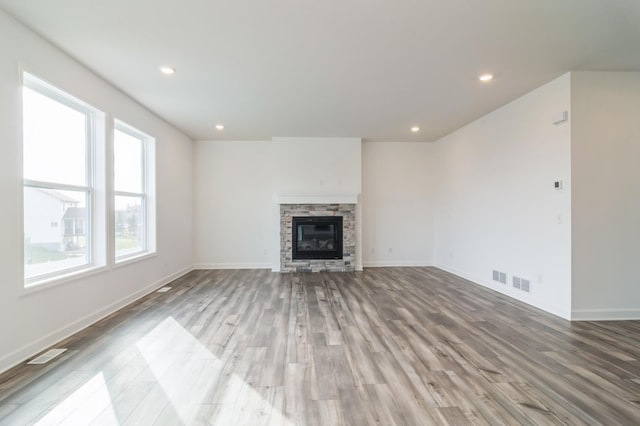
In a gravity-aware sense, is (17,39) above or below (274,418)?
above

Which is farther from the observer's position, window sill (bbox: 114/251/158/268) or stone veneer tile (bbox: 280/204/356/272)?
stone veneer tile (bbox: 280/204/356/272)

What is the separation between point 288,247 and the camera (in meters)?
6.20

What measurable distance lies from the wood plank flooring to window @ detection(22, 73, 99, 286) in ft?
2.75

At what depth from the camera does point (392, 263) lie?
666cm

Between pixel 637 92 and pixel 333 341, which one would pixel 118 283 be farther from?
pixel 637 92

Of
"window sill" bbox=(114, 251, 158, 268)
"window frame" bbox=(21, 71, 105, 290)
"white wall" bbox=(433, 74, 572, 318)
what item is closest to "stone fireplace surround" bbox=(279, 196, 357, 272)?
"white wall" bbox=(433, 74, 572, 318)

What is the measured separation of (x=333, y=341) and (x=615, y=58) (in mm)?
4063

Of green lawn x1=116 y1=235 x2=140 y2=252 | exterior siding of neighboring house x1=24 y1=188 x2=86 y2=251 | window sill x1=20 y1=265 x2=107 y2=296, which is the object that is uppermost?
exterior siding of neighboring house x1=24 y1=188 x2=86 y2=251

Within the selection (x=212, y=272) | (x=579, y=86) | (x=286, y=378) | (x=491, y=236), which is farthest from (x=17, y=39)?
(x=491, y=236)

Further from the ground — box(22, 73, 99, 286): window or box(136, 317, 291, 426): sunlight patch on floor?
box(22, 73, 99, 286): window

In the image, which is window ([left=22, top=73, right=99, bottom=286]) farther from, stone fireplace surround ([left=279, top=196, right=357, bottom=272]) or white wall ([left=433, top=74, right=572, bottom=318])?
white wall ([left=433, top=74, right=572, bottom=318])

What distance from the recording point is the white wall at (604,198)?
3.33 metres

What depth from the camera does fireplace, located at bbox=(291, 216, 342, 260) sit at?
6254 millimetres

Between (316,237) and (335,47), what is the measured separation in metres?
4.13
